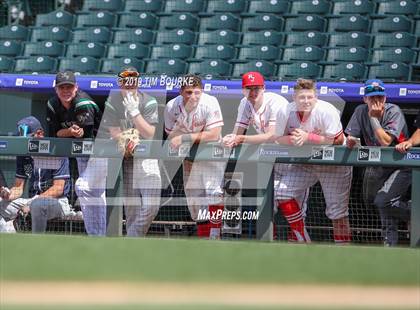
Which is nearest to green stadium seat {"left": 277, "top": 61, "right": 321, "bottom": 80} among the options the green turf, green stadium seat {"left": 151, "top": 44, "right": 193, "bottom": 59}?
green stadium seat {"left": 151, "top": 44, "right": 193, "bottom": 59}

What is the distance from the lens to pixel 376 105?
8227mm

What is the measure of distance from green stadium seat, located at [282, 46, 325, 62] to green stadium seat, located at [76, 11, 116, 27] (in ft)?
10.1

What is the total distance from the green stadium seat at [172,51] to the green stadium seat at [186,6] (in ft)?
3.75

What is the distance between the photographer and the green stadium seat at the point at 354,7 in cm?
1305

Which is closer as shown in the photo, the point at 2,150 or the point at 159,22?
the point at 2,150

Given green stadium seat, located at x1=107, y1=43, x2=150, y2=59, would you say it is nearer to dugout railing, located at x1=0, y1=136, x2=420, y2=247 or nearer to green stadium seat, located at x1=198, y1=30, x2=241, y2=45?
green stadium seat, located at x1=198, y1=30, x2=241, y2=45

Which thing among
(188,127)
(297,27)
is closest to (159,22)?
(297,27)

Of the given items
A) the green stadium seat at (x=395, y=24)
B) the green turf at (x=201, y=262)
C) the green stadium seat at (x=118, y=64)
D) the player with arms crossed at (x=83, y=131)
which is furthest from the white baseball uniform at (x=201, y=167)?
the green stadium seat at (x=395, y=24)

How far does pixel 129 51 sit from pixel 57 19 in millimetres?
1762

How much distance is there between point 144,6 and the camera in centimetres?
1442

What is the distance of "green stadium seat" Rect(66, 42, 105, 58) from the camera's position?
532 inches

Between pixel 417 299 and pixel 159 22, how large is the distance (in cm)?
972

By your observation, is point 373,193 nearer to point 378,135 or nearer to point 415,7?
point 378,135

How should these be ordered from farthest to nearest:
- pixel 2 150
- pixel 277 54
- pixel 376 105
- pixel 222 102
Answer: pixel 277 54
pixel 222 102
pixel 2 150
pixel 376 105
